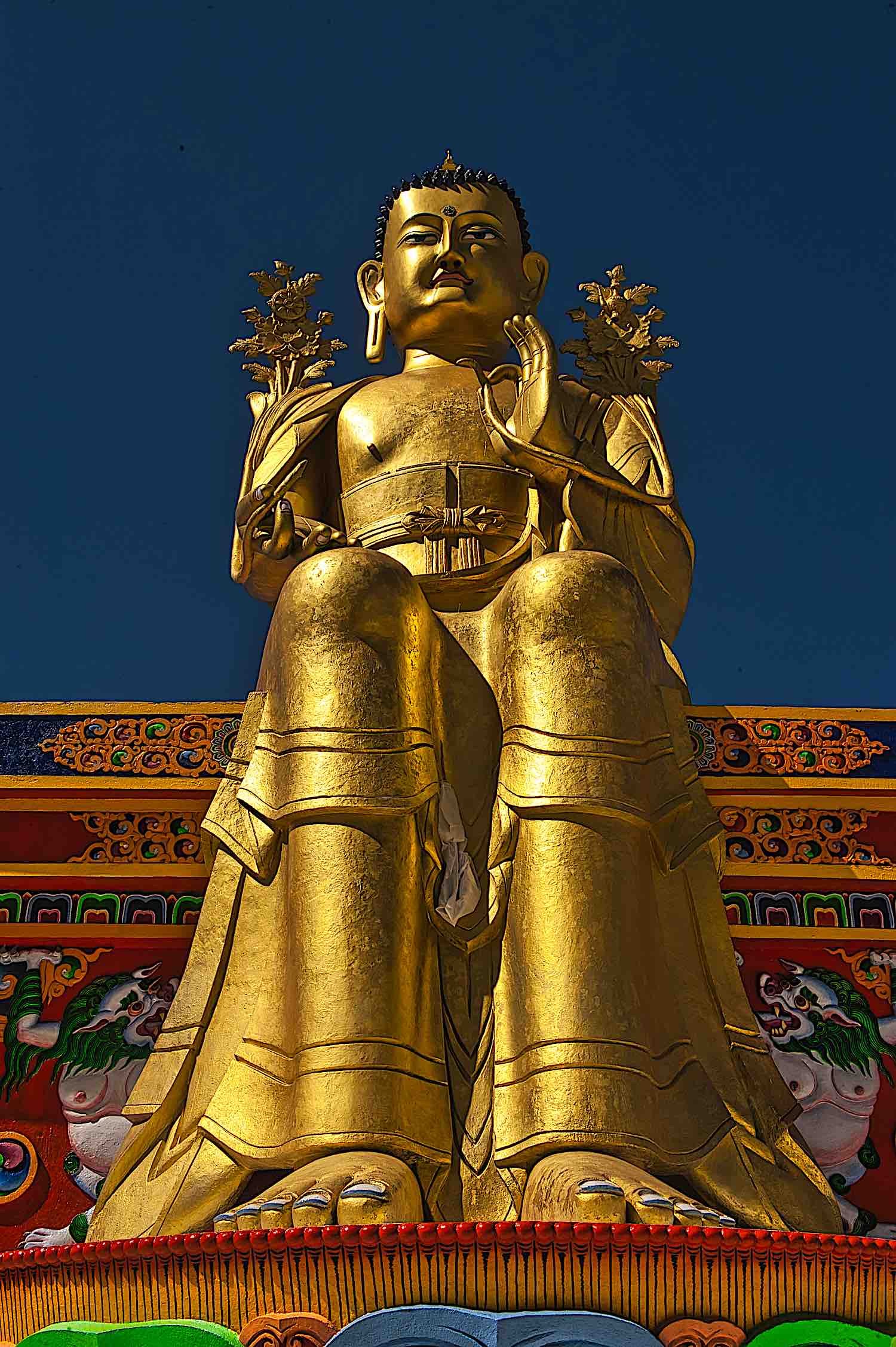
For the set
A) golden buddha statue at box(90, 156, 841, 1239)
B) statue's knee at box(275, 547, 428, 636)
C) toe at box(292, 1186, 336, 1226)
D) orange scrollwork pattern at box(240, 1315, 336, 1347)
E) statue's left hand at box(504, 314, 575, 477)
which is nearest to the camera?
orange scrollwork pattern at box(240, 1315, 336, 1347)

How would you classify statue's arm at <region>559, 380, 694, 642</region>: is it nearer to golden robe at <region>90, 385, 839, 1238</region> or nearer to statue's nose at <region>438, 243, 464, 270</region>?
golden robe at <region>90, 385, 839, 1238</region>

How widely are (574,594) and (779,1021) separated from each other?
1.88 m

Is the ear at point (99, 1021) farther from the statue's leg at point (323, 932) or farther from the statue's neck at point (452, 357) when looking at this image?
the statue's neck at point (452, 357)

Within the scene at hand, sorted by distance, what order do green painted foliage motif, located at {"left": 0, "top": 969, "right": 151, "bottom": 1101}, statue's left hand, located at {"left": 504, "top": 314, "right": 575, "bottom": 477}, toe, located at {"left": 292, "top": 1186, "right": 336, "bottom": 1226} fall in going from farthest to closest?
green painted foliage motif, located at {"left": 0, "top": 969, "right": 151, "bottom": 1101} < statue's left hand, located at {"left": 504, "top": 314, "right": 575, "bottom": 477} < toe, located at {"left": 292, "top": 1186, "right": 336, "bottom": 1226}

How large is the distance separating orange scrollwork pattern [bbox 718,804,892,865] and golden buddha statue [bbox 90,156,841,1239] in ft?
2.98

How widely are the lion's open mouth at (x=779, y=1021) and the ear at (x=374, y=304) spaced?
102 inches

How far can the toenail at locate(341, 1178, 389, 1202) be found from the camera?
365cm

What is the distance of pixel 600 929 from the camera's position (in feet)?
13.6

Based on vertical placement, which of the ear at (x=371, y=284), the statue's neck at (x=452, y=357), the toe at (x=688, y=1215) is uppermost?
the ear at (x=371, y=284)

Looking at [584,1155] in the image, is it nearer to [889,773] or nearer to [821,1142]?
[821,1142]

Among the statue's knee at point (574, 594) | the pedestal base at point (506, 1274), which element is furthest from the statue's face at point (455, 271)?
the pedestal base at point (506, 1274)

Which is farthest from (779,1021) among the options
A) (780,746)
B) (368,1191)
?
(368,1191)

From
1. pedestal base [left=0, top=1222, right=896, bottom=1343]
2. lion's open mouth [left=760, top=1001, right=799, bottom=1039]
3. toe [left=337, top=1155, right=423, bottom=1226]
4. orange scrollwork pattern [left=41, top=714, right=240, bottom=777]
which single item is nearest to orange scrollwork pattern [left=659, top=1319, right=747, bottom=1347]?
pedestal base [left=0, top=1222, right=896, bottom=1343]

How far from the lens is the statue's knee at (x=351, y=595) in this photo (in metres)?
4.50
